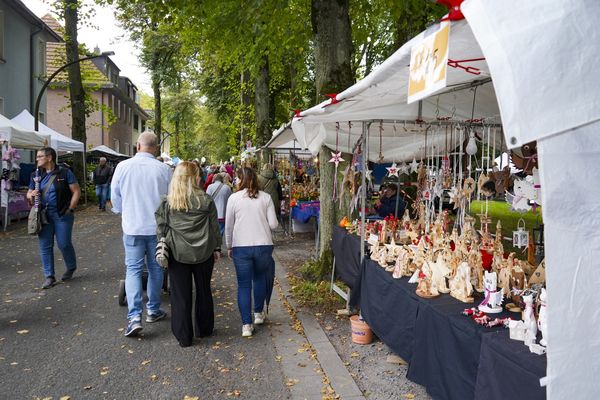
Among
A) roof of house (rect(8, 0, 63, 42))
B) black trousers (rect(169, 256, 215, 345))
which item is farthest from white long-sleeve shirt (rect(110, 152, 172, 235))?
roof of house (rect(8, 0, 63, 42))

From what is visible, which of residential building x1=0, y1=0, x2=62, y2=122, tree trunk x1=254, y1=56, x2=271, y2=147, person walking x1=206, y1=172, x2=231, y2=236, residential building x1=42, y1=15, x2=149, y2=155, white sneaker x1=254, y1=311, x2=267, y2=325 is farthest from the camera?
residential building x1=42, y1=15, x2=149, y2=155

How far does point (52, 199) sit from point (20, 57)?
16552mm

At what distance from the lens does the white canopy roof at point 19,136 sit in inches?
441

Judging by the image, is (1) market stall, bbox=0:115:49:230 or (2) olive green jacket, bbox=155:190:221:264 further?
(1) market stall, bbox=0:115:49:230

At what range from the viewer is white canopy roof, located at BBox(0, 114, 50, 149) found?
11195 mm

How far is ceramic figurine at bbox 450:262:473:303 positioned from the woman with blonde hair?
2.23m

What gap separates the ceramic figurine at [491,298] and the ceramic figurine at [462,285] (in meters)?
0.25

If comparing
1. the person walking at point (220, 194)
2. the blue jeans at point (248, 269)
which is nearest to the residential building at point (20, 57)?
the person walking at point (220, 194)

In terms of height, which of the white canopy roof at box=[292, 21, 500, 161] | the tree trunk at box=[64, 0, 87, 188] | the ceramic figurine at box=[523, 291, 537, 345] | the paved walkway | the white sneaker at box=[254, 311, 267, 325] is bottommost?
the paved walkway

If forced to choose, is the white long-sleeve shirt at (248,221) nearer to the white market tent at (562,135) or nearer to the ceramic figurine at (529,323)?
the ceramic figurine at (529,323)

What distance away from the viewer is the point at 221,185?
9125 mm

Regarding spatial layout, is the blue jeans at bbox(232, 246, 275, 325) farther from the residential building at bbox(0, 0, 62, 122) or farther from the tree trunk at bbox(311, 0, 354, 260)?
the residential building at bbox(0, 0, 62, 122)

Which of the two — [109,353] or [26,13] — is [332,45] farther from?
[26,13]

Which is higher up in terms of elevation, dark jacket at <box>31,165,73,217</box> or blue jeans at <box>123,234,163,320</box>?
dark jacket at <box>31,165,73,217</box>
